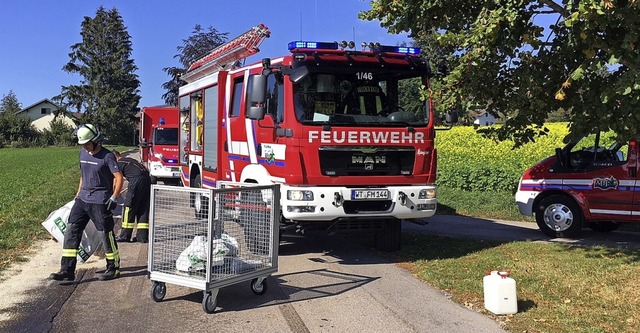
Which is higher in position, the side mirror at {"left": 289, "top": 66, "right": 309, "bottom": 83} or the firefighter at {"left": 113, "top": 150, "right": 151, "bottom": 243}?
the side mirror at {"left": 289, "top": 66, "right": 309, "bottom": 83}

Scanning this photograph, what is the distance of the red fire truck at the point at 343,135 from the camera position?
7766 millimetres

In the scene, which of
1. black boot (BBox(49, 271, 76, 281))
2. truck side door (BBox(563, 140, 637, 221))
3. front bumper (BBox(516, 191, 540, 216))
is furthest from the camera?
front bumper (BBox(516, 191, 540, 216))

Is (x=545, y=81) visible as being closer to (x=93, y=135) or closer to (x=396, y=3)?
(x=396, y=3)

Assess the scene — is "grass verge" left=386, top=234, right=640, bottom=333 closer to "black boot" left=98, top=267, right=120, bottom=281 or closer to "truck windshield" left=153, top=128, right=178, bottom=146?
"black boot" left=98, top=267, right=120, bottom=281

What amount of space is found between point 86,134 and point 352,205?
3.53 meters

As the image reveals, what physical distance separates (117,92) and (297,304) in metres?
79.0

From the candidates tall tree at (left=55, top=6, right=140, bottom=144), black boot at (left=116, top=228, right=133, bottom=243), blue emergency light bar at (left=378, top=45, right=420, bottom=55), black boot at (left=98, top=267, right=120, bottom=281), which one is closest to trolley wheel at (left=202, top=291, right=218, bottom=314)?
black boot at (left=98, top=267, right=120, bottom=281)

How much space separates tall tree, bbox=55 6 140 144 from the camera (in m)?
78.5

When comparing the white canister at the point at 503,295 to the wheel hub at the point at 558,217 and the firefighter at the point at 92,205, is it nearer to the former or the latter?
the firefighter at the point at 92,205

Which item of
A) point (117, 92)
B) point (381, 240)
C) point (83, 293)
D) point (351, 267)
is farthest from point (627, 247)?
point (117, 92)

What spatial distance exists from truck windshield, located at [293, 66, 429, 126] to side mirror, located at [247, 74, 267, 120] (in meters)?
0.46

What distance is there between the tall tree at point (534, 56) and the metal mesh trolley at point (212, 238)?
2.89 meters

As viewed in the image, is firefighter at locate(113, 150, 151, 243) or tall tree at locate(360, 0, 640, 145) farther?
firefighter at locate(113, 150, 151, 243)

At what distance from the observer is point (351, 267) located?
318 inches
